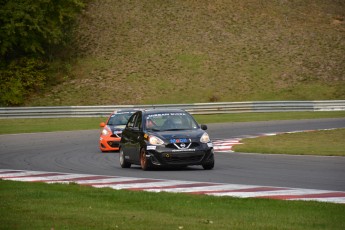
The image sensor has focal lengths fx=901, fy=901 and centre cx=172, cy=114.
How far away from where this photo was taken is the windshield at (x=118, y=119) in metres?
29.1

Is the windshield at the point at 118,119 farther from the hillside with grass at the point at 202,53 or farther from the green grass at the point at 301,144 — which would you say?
the hillside with grass at the point at 202,53

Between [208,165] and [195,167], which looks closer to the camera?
[208,165]

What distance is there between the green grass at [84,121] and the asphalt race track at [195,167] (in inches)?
251

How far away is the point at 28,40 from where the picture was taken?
62188mm

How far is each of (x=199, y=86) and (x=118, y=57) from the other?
28.2 ft

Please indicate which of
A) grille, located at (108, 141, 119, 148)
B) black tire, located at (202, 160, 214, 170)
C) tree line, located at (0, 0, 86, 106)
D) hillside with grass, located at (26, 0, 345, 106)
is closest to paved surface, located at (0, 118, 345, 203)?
black tire, located at (202, 160, 214, 170)

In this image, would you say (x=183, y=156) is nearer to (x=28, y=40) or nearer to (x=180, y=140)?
(x=180, y=140)

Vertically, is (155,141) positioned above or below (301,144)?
above

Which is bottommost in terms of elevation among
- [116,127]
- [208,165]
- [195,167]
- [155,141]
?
[116,127]

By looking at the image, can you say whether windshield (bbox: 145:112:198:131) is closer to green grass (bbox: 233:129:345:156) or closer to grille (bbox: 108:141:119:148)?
green grass (bbox: 233:129:345:156)

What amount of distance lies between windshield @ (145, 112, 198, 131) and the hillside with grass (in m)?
35.4

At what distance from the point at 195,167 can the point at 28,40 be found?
4218 cm

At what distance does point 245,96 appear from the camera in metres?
58.3

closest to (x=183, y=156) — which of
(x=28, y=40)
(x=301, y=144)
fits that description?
(x=301, y=144)
